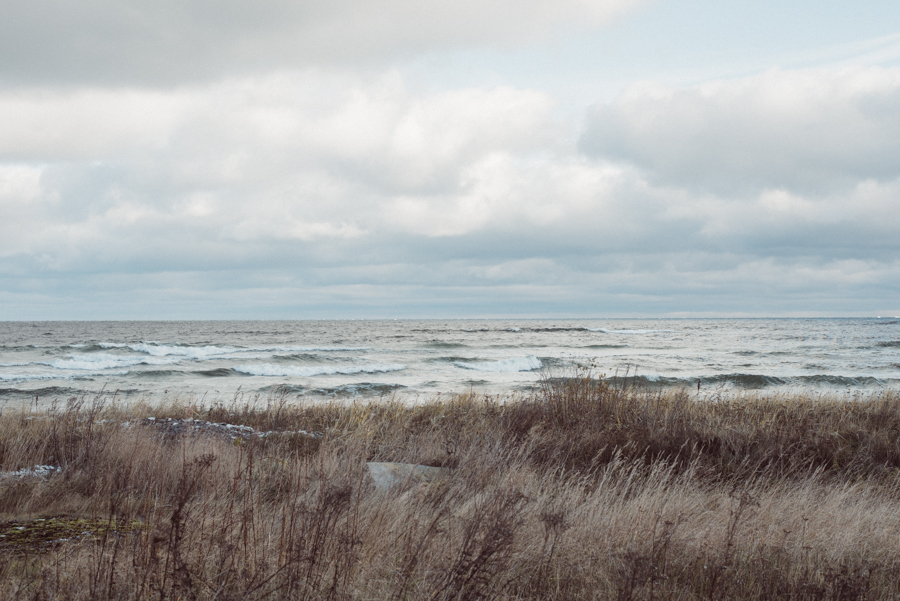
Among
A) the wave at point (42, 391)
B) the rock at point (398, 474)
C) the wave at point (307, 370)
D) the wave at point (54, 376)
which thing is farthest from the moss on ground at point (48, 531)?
the wave at point (54, 376)

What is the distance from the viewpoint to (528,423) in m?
9.86

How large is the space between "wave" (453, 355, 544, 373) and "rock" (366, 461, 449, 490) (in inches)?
894

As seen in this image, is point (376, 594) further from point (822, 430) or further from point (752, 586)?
point (822, 430)

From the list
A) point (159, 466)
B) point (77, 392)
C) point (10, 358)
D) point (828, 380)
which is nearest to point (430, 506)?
point (159, 466)

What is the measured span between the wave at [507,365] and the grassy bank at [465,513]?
19.3 m

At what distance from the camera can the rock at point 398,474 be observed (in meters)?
5.76

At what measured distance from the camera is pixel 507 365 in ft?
102

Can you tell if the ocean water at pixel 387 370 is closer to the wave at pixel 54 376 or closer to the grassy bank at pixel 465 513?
the wave at pixel 54 376

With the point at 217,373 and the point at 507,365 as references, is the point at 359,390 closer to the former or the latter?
the point at 217,373

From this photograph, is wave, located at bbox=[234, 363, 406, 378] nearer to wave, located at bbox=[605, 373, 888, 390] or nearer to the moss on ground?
wave, located at bbox=[605, 373, 888, 390]

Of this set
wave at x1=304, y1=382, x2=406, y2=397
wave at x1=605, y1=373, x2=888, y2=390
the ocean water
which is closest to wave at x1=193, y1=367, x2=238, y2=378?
the ocean water

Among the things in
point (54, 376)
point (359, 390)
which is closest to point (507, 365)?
point (359, 390)

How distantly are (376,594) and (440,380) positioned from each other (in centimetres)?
2152

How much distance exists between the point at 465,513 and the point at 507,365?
88.1 ft
